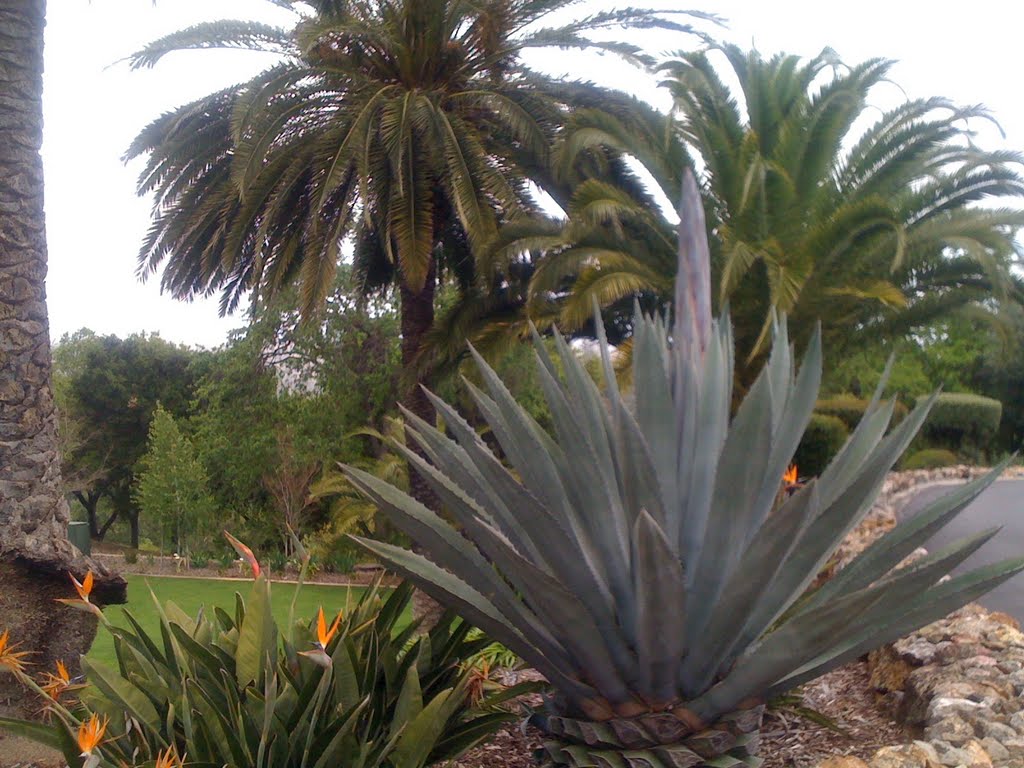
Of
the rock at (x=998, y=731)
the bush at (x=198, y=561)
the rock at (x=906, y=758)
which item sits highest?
the rock at (x=906, y=758)

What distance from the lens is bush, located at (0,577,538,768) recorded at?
2951 millimetres

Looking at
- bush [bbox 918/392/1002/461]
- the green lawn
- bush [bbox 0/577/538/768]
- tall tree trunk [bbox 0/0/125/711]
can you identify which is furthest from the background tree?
bush [bbox 0/577/538/768]

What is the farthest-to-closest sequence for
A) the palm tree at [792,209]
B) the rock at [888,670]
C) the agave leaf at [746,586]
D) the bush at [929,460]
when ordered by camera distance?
the bush at [929,460] → the palm tree at [792,209] → the rock at [888,670] → the agave leaf at [746,586]

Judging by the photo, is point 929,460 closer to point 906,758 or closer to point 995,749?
point 995,749

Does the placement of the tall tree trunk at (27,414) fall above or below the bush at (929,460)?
above

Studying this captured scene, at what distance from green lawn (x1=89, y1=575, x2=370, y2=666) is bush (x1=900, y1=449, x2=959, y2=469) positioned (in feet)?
41.7

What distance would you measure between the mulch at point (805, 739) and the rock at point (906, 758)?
279mm

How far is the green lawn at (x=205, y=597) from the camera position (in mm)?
9906

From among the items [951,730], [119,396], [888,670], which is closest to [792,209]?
[888,670]

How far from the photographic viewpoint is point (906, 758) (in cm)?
306

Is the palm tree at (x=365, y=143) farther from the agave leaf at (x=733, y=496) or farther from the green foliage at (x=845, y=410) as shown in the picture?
the green foliage at (x=845, y=410)

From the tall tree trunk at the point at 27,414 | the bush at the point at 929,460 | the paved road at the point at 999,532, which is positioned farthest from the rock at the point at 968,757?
the bush at the point at 929,460

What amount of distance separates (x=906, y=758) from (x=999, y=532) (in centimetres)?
330

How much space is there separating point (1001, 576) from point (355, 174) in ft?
28.2
